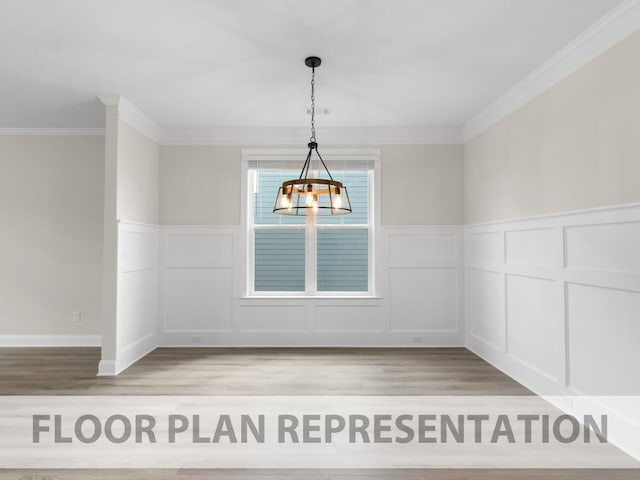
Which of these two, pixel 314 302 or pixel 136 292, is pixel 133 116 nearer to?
pixel 136 292

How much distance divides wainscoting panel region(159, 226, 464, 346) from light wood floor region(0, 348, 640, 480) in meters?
0.23

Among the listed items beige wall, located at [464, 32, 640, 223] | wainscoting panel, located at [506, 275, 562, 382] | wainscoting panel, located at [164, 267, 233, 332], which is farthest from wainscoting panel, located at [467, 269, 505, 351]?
wainscoting panel, located at [164, 267, 233, 332]

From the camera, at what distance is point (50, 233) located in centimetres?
502

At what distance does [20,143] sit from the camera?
5016mm

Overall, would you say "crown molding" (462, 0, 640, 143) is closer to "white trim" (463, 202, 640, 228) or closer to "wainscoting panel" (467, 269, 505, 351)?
"white trim" (463, 202, 640, 228)

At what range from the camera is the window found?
16.9 feet

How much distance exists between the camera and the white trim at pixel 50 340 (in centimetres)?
A: 492

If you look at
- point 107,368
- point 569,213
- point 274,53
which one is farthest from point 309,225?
point 569,213

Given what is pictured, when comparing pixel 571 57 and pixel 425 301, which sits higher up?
Result: pixel 571 57

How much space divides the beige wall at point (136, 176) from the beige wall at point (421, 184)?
2843 mm

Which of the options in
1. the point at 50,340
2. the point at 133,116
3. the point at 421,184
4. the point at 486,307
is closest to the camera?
the point at 133,116

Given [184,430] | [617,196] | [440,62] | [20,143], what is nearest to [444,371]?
[617,196]

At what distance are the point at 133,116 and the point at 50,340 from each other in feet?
9.80

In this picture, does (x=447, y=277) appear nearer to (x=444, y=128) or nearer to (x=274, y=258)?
(x=444, y=128)
